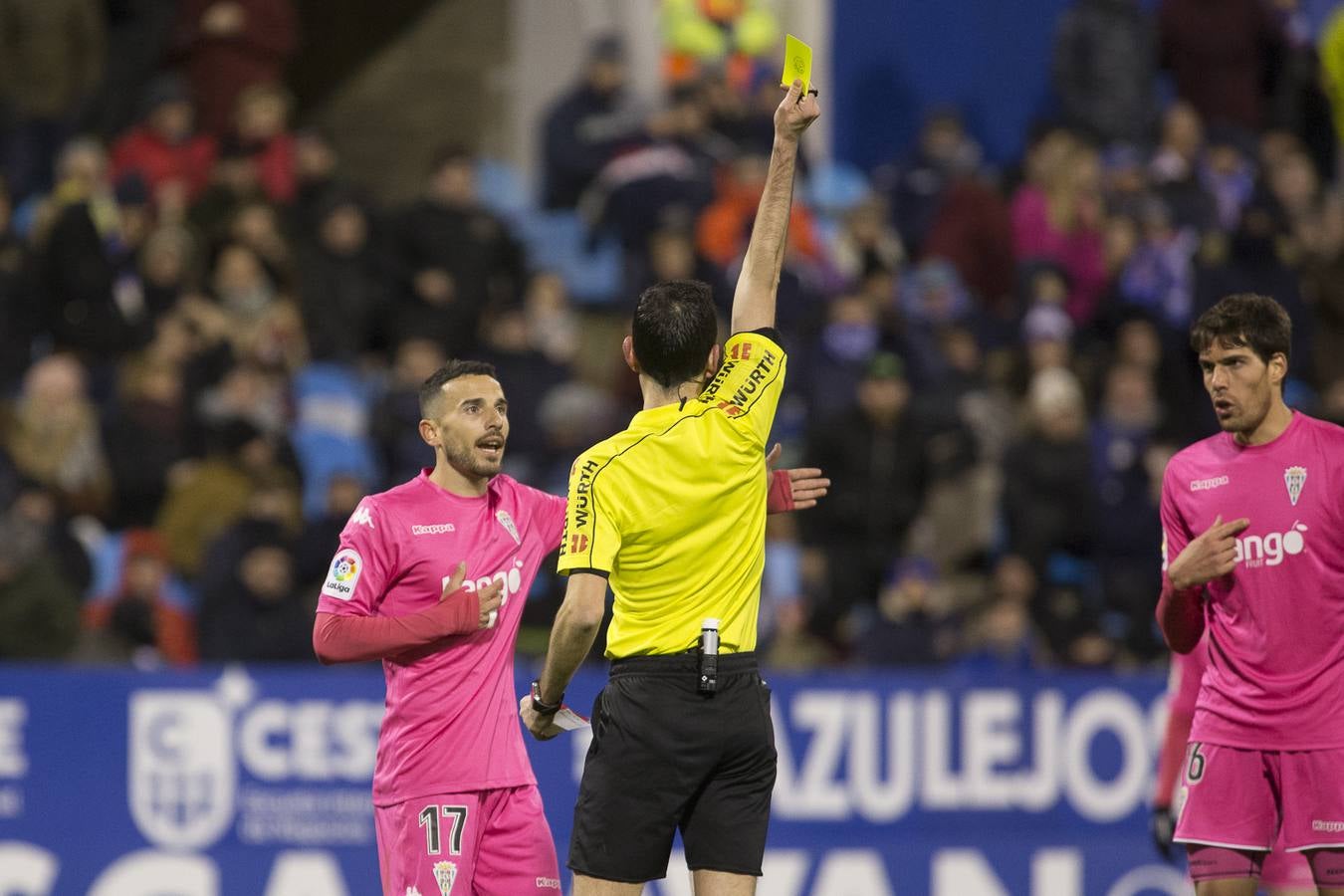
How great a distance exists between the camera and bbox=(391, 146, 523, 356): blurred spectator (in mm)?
15180

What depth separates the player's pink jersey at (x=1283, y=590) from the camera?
24.1 feet

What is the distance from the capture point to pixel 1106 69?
1878 centimetres

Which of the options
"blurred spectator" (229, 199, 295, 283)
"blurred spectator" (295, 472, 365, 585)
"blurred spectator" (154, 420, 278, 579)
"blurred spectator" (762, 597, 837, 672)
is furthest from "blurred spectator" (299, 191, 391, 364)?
"blurred spectator" (762, 597, 837, 672)

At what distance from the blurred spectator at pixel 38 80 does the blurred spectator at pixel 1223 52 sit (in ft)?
30.6

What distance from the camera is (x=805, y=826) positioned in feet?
38.1

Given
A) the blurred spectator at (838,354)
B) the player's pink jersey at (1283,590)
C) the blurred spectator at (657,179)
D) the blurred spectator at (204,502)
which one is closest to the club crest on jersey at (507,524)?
the player's pink jersey at (1283,590)

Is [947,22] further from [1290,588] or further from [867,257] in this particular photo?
[1290,588]

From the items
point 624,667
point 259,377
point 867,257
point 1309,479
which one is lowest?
point 624,667

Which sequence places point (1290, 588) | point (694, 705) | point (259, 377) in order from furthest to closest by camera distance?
1. point (259, 377)
2. point (1290, 588)
3. point (694, 705)

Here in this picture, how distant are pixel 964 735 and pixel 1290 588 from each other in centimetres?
453

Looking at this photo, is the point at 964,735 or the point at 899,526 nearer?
the point at 964,735

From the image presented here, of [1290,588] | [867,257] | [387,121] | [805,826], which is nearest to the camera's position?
[1290,588]

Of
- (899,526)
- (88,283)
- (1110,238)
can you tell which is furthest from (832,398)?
(88,283)

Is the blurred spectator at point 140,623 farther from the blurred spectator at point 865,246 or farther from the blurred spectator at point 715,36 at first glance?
the blurred spectator at point 715,36
